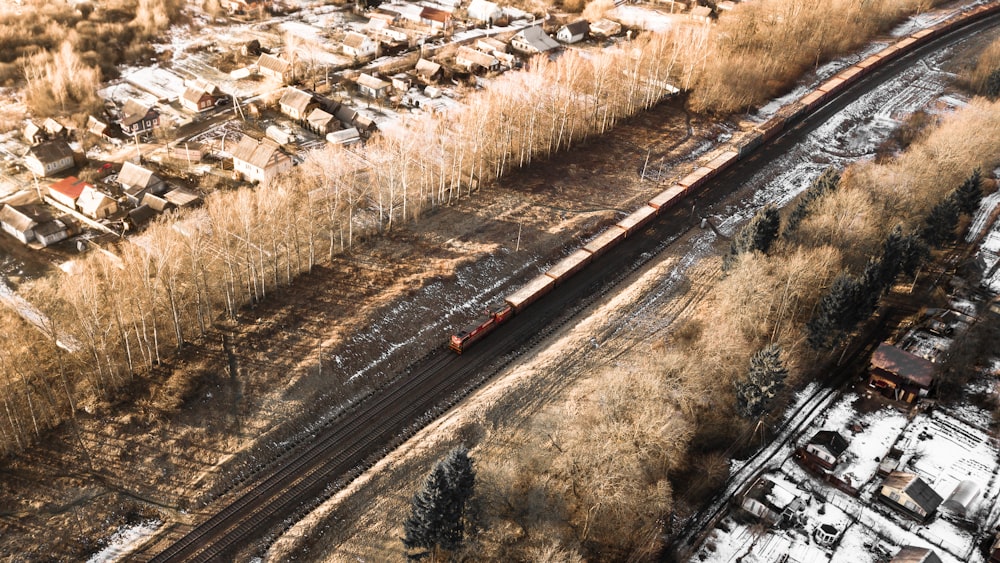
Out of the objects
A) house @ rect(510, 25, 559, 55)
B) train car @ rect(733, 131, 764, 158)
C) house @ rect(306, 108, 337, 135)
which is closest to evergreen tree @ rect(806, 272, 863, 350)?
train car @ rect(733, 131, 764, 158)

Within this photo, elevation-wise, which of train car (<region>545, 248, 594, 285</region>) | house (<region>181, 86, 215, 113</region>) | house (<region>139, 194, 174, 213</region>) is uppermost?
house (<region>181, 86, 215, 113</region>)

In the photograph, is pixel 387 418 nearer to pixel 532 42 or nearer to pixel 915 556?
pixel 915 556

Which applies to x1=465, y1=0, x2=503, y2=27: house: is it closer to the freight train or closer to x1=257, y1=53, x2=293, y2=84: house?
x1=257, y1=53, x2=293, y2=84: house

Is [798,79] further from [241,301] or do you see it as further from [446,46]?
[241,301]

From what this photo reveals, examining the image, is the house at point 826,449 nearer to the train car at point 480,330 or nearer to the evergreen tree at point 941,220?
the train car at point 480,330

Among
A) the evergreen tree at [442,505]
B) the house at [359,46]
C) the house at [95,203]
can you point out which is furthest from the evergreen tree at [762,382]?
the house at [359,46]

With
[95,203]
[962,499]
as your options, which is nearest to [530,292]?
[962,499]

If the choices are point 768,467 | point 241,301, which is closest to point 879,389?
point 768,467
